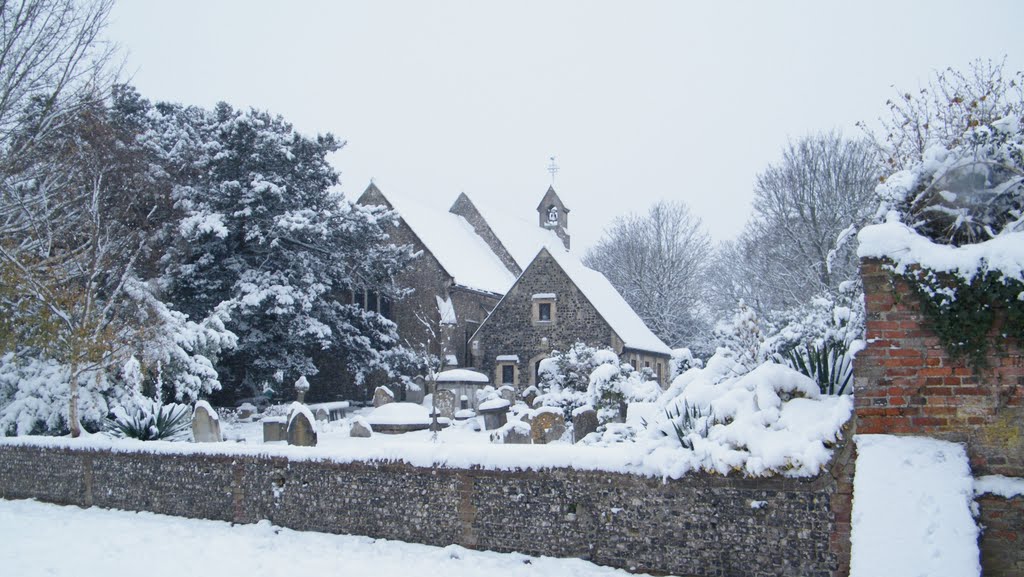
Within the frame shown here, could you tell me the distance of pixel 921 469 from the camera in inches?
203

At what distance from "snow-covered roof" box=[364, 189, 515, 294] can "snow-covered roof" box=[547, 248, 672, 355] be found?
4.37 meters

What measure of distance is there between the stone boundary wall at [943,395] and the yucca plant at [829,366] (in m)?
1.49

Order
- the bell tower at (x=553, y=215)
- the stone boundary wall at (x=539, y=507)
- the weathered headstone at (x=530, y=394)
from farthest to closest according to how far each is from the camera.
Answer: the bell tower at (x=553, y=215) < the weathered headstone at (x=530, y=394) < the stone boundary wall at (x=539, y=507)

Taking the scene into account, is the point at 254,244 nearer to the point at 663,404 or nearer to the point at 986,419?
the point at 663,404

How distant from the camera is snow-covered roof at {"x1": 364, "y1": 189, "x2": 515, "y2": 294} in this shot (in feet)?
109

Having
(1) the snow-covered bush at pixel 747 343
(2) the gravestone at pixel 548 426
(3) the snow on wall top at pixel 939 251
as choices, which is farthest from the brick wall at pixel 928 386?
(2) the gravestone at pixel 548 426

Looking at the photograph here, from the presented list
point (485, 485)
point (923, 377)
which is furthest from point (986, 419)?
point (485, 485)

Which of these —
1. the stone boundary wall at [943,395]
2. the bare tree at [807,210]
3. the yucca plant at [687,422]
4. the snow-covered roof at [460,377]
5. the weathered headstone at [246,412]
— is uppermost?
the bare tree at [807,210]

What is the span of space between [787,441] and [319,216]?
23.4 m

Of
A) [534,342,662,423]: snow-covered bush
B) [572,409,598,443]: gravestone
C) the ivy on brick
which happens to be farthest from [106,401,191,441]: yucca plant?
the ivy on brick

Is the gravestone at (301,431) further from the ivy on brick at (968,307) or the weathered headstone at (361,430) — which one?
the ivy on brick at (968,307)

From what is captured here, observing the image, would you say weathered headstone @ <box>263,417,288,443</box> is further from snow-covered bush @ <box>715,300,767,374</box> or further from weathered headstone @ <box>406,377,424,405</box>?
snow-covered bush @ <box>715,300,767,374</box>

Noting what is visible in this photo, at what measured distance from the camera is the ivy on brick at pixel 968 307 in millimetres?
5102

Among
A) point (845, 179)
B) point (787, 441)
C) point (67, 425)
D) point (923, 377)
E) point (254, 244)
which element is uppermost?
point (845, 179)
